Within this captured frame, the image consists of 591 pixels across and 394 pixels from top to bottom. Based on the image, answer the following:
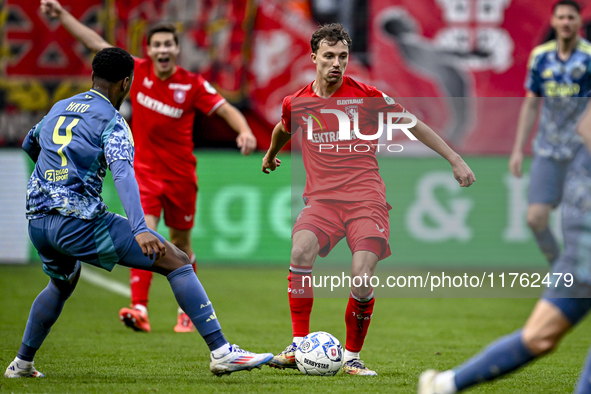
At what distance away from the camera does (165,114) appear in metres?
6.77

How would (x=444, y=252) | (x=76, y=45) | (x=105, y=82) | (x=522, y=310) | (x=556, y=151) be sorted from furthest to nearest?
1. (x=76, y=45)
2. (x=444, y=252)
3. (x=522, y=310)
4. (x=556, y=151)
5. (x=105, y=82)

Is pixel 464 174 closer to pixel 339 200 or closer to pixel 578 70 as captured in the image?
pixel 339 200

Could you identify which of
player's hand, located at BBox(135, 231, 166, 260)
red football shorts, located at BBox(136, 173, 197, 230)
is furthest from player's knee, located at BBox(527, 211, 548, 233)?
player's hand, located at BBox(135, 231, 166, 260)

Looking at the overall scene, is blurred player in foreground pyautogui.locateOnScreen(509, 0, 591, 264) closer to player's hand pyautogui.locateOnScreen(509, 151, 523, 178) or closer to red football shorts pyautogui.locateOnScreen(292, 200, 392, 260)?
player's hand pyautogui.locateOnScreen(509, 151, 523, 178)

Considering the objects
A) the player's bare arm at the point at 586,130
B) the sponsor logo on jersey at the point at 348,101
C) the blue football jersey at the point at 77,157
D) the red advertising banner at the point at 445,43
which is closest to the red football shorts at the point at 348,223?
the sponsor logo on jersey at the point at 348,101

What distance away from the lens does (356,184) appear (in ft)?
16.2

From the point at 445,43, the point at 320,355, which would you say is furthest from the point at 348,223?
the point at 445,43

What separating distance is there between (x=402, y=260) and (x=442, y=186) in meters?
1.37

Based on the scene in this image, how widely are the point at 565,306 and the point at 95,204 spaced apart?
2.49 m

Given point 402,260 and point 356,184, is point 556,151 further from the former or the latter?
point 402,260

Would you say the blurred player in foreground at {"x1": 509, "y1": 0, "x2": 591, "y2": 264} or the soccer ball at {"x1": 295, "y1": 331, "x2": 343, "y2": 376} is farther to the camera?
the blurred player in foreground at {"x1": 509, "y1": 0, "x2": 591, "y2": 264}

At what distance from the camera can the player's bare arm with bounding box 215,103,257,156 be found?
228 inches

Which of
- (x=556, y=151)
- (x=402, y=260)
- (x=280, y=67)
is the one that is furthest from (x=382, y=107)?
(x=280, y=67)

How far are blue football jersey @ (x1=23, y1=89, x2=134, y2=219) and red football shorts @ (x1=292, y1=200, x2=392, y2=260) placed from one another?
4.20 ft
